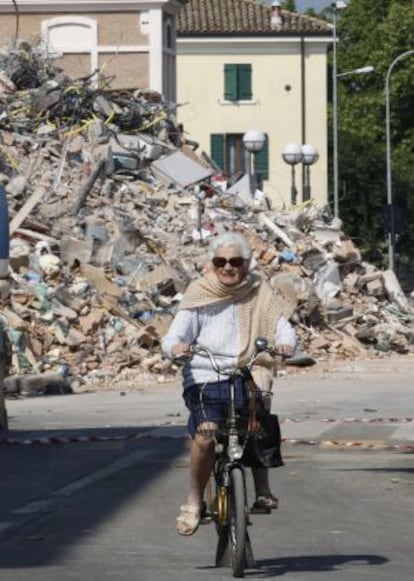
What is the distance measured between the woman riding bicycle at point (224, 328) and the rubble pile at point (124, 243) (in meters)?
17.4

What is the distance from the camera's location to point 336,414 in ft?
74.0

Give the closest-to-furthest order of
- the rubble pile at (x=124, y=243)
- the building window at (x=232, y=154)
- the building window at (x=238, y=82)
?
1. the rubble pile at (x=124, y=243)
2. the building window at (x=232, y=154)
3. the building window at (x=238, y=82)

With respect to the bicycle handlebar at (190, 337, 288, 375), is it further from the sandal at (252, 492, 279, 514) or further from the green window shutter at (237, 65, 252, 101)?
the green window shutter at (237, 65, 252, 101)

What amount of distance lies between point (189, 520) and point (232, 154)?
7502 cm

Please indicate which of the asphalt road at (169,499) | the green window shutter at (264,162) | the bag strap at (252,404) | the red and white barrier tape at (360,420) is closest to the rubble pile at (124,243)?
the red and white barrier tape at (360,420)

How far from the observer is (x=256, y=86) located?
84750 mm

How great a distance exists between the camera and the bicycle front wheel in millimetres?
9570

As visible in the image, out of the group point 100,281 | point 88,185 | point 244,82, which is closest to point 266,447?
point 100,281

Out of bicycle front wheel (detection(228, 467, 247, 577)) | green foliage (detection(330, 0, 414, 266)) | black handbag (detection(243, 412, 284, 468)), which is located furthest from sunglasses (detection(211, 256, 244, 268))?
green foliage (detection(330, 0, 414, 266))

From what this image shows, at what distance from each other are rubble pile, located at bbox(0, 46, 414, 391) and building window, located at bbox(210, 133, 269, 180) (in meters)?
34.8

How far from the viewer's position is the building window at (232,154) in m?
83.2

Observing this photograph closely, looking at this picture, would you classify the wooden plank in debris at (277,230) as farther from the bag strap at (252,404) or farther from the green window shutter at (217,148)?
the green window shutter at (217,148)

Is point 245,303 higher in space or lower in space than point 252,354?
higher

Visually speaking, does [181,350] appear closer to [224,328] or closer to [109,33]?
[224,328]
